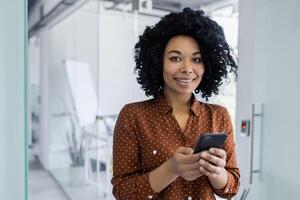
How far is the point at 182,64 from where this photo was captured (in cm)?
88

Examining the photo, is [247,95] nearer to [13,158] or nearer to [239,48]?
[239,48]

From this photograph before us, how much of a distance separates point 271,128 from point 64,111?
10.9ft

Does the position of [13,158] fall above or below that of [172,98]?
below

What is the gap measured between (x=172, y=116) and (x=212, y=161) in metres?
0.20

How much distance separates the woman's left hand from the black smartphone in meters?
0.01

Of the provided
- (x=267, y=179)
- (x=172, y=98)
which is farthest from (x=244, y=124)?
(x=172, y=98)

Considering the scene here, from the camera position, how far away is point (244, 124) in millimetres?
1953

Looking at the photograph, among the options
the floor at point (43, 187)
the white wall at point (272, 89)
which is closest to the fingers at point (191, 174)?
the white wall at point (272, 89)

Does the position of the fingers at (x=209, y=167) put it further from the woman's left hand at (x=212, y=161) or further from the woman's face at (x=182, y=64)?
the woman's face at (x=182, y=64)

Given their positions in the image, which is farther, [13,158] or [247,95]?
[247,95]

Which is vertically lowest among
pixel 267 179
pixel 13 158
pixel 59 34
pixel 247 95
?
pixel 267 179

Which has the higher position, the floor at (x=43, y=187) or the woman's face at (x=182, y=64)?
the woman's face at (x=182, y=64)

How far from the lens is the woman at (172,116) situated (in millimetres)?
867

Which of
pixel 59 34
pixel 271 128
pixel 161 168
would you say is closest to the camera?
pixel 161 168
